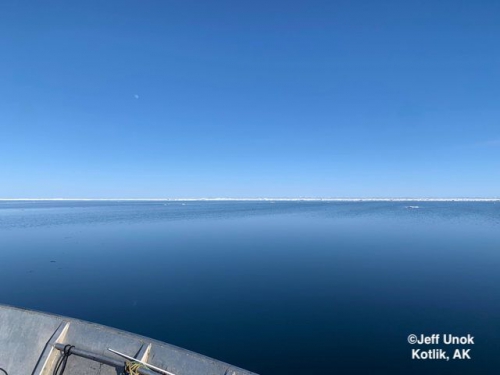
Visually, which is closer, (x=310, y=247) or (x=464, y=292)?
(x=464, y=292)

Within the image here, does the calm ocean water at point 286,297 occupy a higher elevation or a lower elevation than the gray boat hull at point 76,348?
higher

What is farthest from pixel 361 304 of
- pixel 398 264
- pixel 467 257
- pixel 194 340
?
pixel 467 257

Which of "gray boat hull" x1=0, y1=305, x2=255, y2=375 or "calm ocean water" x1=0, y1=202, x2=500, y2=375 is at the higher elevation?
"calm ocean water" x1=0, y1=202, x2=500, y2=375

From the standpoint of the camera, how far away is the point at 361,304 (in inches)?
441

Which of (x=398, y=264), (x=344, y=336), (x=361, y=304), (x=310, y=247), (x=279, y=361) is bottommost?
(x=279, y=361)

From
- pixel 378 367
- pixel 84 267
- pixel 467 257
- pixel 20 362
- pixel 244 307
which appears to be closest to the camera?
pixel 20 362

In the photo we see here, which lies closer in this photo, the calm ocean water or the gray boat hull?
the gray boat hull

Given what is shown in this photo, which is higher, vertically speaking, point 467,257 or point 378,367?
point 467,257

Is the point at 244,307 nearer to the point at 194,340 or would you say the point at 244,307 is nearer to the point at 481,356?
the point at 194,340

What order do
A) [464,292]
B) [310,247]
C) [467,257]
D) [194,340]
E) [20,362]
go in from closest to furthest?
1. [20,362]
2. [194,340]
3. [464,292]
4. [467,257]
5. [310,247]

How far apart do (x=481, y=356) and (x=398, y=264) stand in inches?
404

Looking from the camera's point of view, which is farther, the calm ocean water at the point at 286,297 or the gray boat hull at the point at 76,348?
the calm ocean water at the point at 286,297

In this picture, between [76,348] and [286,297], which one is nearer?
[76,348]

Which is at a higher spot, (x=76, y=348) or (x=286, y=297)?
(x=286, y=297)
